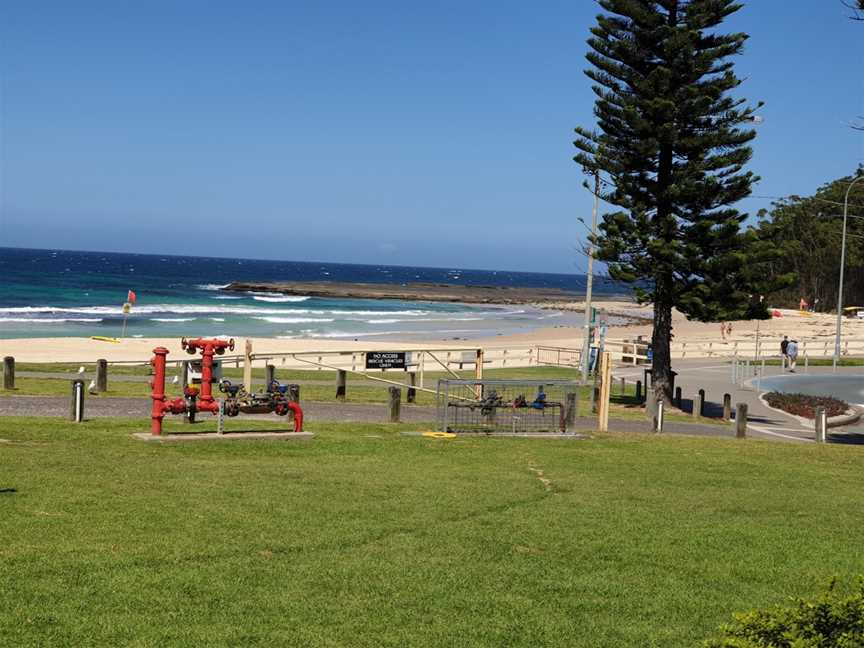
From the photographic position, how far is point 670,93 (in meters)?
27.3

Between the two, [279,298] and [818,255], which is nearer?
[818,255]

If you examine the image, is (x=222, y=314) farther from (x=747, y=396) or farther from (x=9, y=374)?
(x=9, y=374)

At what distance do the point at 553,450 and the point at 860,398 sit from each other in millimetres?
17776

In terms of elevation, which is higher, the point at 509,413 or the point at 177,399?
the point at 177,399

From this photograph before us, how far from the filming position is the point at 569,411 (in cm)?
1838

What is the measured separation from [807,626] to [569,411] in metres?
13.5

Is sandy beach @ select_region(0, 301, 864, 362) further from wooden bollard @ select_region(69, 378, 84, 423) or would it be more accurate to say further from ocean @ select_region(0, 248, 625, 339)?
wooden bollard @ select_region(69, 378, 84, 423)

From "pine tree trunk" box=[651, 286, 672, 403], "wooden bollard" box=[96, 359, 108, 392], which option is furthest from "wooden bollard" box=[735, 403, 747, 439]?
"wooden bollard" box=[96, 359, 108, 392]

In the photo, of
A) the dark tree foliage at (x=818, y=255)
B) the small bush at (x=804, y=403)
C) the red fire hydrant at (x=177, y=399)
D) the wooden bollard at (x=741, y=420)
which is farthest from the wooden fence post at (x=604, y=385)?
the dark tree foliage at (x=818, y=255)

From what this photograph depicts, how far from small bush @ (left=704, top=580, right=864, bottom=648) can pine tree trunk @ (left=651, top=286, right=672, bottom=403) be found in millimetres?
Answer: 21965

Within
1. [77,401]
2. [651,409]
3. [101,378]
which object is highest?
[77,401]

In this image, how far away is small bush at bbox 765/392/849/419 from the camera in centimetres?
2670

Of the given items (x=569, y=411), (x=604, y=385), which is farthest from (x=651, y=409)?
(x=569, y=411)

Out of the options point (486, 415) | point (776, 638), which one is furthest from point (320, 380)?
point (776, 638)
